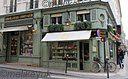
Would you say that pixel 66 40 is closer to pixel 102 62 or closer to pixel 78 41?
pixel 78 41

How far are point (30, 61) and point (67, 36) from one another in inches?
194

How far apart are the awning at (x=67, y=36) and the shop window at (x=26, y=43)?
2.63m

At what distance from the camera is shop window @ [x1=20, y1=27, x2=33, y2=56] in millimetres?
22961

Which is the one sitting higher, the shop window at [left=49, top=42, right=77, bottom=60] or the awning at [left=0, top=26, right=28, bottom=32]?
the awning at [left=0, top=26, right=28, bottom=32]

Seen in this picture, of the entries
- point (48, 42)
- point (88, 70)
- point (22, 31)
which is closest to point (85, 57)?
point (88, 70)

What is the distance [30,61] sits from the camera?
2227 cm

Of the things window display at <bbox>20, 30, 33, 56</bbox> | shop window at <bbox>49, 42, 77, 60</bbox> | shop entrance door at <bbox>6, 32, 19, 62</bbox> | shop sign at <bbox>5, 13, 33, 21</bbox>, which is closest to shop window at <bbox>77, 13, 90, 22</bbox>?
shop window at <bbox>49, 42, 77, 60</bbox>

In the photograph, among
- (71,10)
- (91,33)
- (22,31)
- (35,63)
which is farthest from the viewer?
(22,31)

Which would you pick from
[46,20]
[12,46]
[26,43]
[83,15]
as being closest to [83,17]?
[83,15]

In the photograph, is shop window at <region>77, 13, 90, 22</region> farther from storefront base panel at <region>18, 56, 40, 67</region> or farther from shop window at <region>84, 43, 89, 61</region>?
storefront base panel at <region>18, 56, 40, 67</region>

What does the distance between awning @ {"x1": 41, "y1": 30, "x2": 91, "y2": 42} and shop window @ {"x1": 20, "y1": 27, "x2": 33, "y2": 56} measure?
8.63 feet

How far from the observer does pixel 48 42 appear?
2136 centimetres

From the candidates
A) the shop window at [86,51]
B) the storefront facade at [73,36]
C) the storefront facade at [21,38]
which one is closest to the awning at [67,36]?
the storefront facade at [73,36]

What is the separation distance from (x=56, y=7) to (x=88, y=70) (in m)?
6.21
